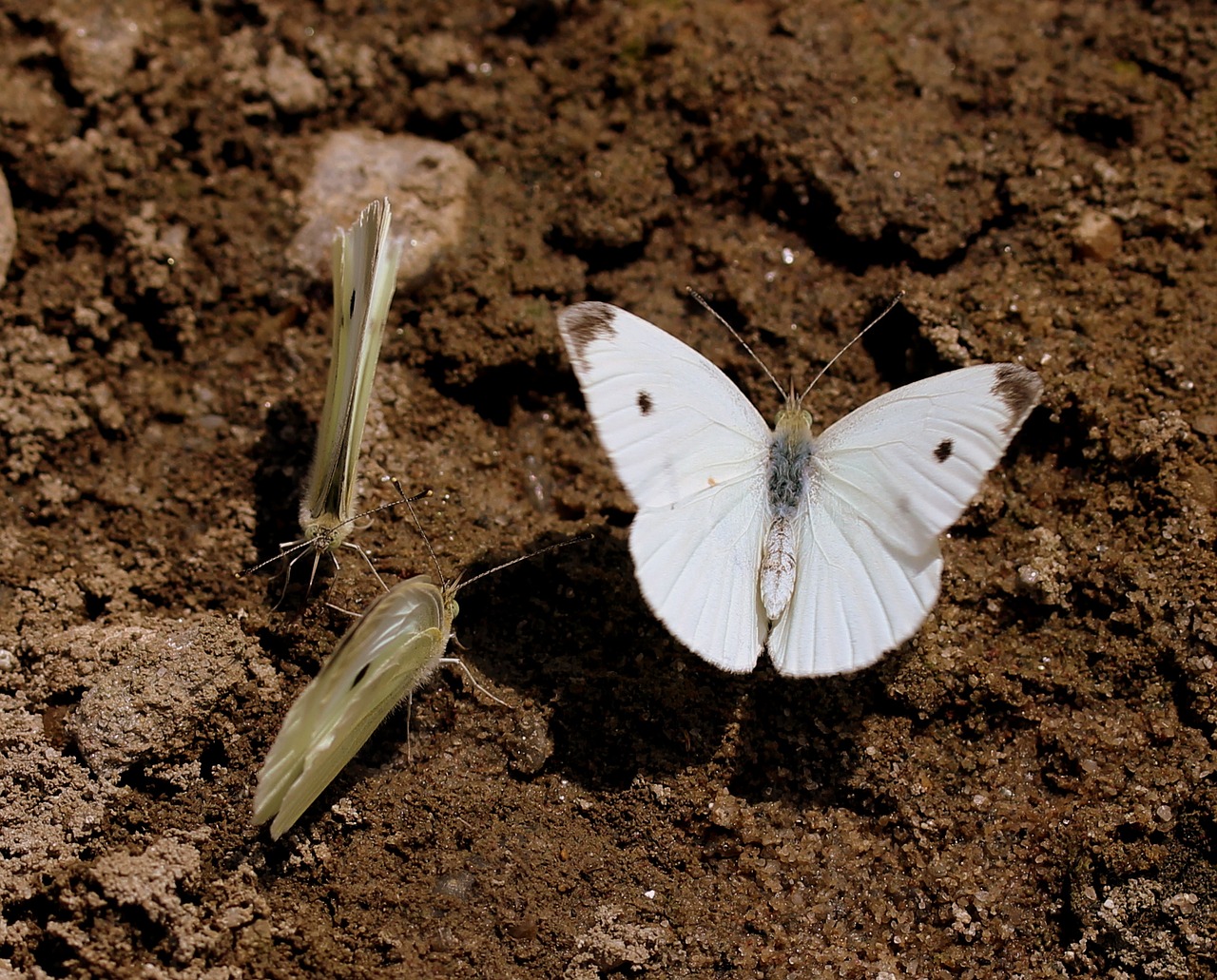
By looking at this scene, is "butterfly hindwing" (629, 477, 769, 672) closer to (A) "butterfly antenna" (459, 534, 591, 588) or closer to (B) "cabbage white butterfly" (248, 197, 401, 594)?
(A) "butterfly antenna" (459, 534, 591, 588)

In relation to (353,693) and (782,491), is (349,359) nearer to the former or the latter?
(353,693)

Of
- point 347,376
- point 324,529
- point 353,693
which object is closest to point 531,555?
point 324,529

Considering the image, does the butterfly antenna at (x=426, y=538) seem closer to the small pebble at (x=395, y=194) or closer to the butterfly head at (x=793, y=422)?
the small pebble at (x=395, y=194)

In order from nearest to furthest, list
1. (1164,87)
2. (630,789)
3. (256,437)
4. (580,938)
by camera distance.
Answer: (580,938) < (630,789) < (256,437) < (1164,87)

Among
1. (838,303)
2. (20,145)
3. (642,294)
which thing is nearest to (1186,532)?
(838,303)

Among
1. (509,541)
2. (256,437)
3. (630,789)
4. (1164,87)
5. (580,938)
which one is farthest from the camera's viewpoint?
(1164,87)

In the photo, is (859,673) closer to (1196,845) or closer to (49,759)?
(1196,845)
